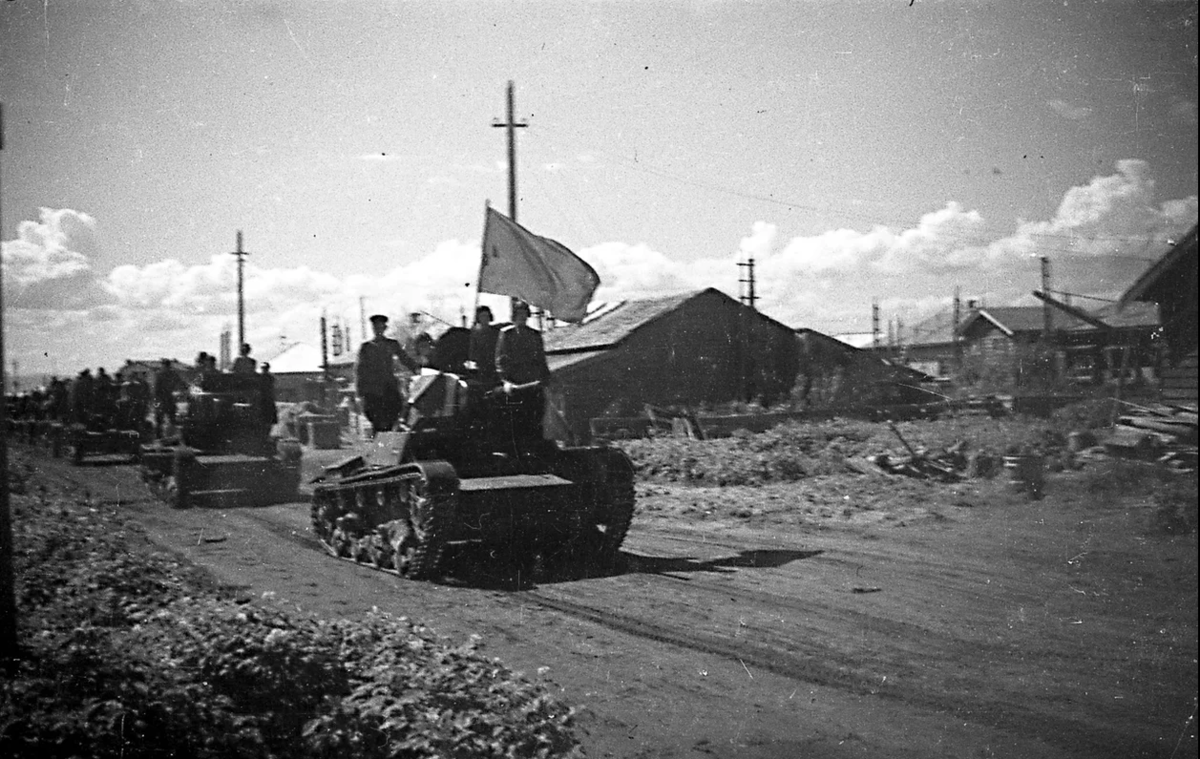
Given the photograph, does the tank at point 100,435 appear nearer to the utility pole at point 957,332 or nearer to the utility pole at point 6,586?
the utility pole at point 6,586

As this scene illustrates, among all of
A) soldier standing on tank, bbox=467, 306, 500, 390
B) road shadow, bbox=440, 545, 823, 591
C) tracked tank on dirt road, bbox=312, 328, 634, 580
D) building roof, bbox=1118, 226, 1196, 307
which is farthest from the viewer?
soldier standing on tank, bbox=467, 306, 500, 390

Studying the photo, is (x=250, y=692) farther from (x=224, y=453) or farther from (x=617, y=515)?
(x=224, y=453)

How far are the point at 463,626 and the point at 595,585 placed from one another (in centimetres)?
134

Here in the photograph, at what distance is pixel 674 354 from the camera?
11.2m

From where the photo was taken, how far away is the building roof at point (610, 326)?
9992 mm

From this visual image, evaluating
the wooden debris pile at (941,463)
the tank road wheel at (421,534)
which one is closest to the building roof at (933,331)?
the tank road wheel at (421,534)

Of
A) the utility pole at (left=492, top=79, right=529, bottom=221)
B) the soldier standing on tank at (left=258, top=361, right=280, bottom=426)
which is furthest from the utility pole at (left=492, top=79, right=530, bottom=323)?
the soldier standing on tank at (left=258, top=361, right=280, bottom=426)

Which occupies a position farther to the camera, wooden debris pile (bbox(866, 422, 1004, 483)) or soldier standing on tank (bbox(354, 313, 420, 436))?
wooden debris pile (bbox(866, 422, 1004, 483))

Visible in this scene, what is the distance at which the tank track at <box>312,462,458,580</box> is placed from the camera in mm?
7836

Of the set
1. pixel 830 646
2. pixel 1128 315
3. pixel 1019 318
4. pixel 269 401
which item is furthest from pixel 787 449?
pixel 1128 315

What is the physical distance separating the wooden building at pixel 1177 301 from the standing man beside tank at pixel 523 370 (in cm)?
512

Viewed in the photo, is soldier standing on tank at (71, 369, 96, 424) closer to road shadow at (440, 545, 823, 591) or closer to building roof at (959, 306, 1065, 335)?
road shadow at (440, 545, 823, 591)

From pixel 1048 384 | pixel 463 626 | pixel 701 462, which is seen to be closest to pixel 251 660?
pixel 463 626

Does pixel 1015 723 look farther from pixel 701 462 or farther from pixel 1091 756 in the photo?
pixel 701 462
